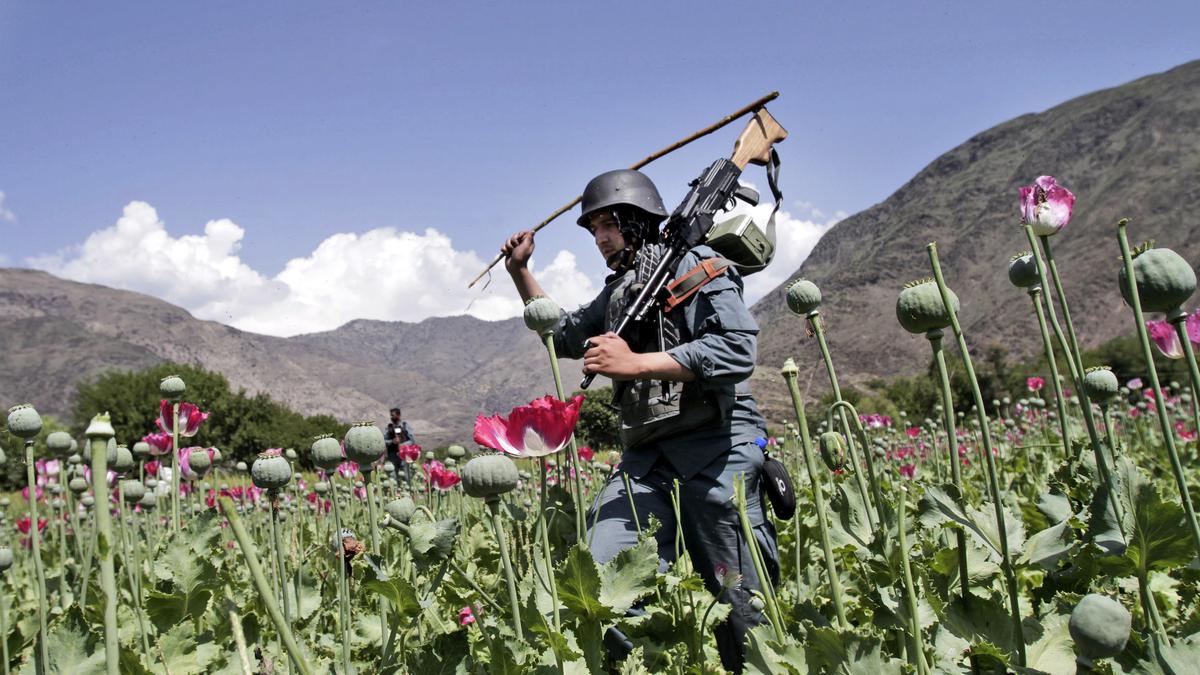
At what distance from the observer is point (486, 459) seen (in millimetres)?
1245

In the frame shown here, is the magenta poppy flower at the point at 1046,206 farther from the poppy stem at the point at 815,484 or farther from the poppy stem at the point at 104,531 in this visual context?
the poppy stem at the point at 104,531

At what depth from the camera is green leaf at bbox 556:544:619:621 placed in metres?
1.19

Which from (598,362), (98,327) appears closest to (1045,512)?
(598,362)

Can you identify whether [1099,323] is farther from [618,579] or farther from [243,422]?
[618,579]

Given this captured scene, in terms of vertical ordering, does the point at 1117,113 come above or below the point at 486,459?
above

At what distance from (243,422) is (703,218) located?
32.3m

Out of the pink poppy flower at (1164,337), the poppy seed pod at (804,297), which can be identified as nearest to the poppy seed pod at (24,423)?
the poppy seed pod at (804,297)

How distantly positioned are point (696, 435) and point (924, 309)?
1298mm

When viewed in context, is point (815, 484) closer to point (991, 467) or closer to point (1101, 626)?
point (991, 467)

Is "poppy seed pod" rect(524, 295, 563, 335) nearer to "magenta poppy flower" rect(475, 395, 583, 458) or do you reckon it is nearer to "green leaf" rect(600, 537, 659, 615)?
"magenta poppy flower" rect(475, 395, 583, 458)

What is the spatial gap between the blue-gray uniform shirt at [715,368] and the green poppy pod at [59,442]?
1611 millimetres

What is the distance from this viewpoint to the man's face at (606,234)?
2.76m

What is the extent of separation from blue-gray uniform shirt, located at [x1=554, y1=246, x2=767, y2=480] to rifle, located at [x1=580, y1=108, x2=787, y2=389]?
0.31 feet

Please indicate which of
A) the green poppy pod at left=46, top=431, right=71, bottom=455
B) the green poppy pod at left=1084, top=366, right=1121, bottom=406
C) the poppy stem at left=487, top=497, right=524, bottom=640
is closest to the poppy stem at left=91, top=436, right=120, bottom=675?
the poppy stem at left=487, top=497, right=524, bottom=640
